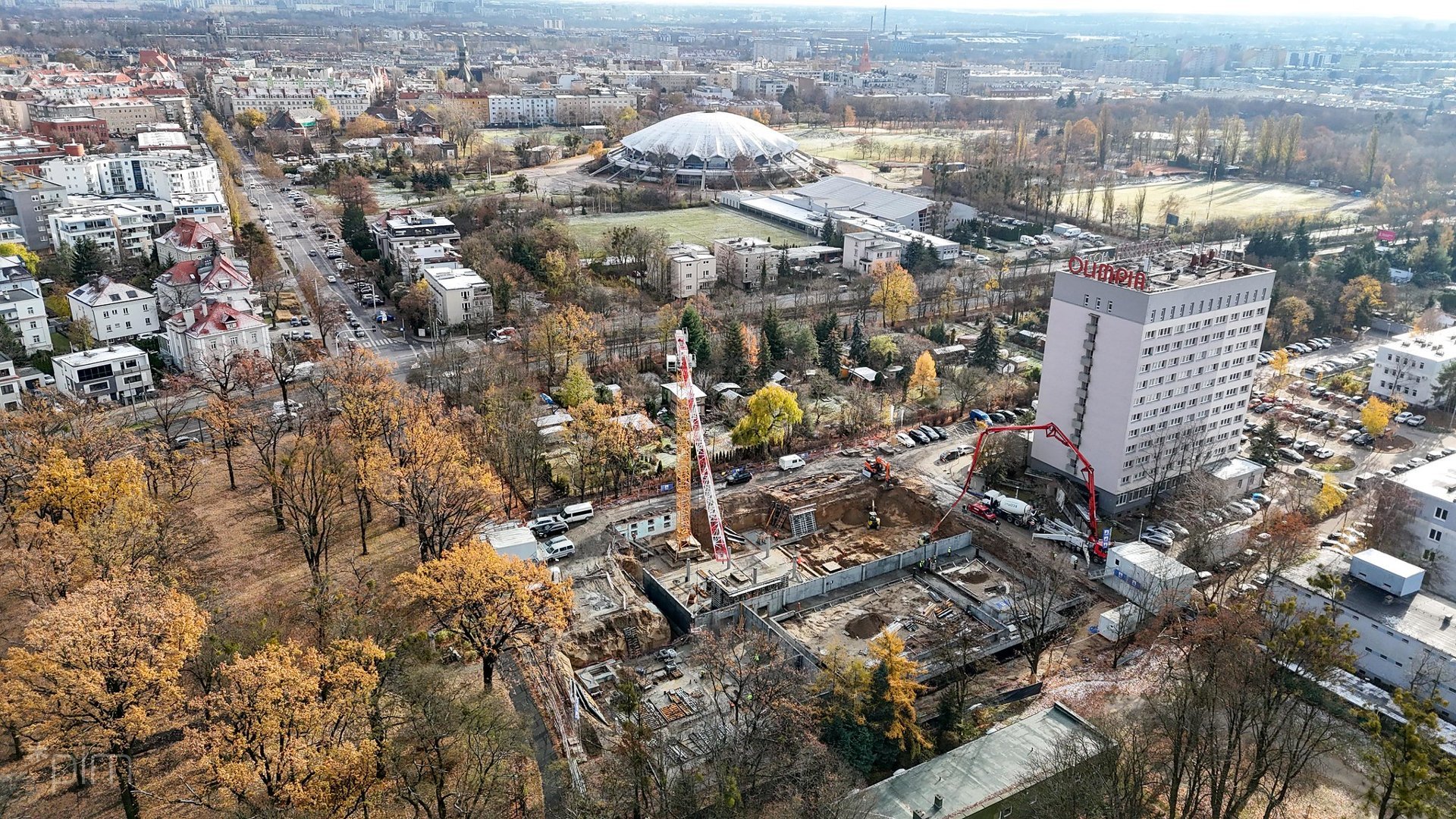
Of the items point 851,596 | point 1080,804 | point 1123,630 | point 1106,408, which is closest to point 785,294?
point 1106,408

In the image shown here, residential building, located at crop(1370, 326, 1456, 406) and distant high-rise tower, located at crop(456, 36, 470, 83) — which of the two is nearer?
residential building, located at crop(1370, 326, 1456, 406)

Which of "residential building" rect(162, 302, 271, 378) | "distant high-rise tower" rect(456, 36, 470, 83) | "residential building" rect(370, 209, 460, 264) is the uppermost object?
"distant high-rise tower" rect(456, 36, 470, 83)

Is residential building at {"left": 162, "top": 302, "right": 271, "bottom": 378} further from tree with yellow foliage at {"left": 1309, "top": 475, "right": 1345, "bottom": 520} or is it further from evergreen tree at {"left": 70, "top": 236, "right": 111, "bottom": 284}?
tree with yellow foliage at {"left": 1309, "top": 475, "right": 1345, "bottom": 520}

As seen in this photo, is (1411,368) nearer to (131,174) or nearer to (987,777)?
(987,777)

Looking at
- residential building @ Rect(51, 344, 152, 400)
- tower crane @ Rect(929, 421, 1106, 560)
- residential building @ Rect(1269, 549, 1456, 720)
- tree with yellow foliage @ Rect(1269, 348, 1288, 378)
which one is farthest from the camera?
tree with yellow foliage @ Rect(1269, 348, 1288, 378)

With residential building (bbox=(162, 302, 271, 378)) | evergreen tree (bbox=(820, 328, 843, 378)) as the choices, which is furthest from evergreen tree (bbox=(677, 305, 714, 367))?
residential building (bbox=(162, 302, 271, 378))

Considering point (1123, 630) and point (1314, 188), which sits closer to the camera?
point (1123, 630)

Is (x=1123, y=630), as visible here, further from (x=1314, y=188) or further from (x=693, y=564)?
(x=1314, y=188)
